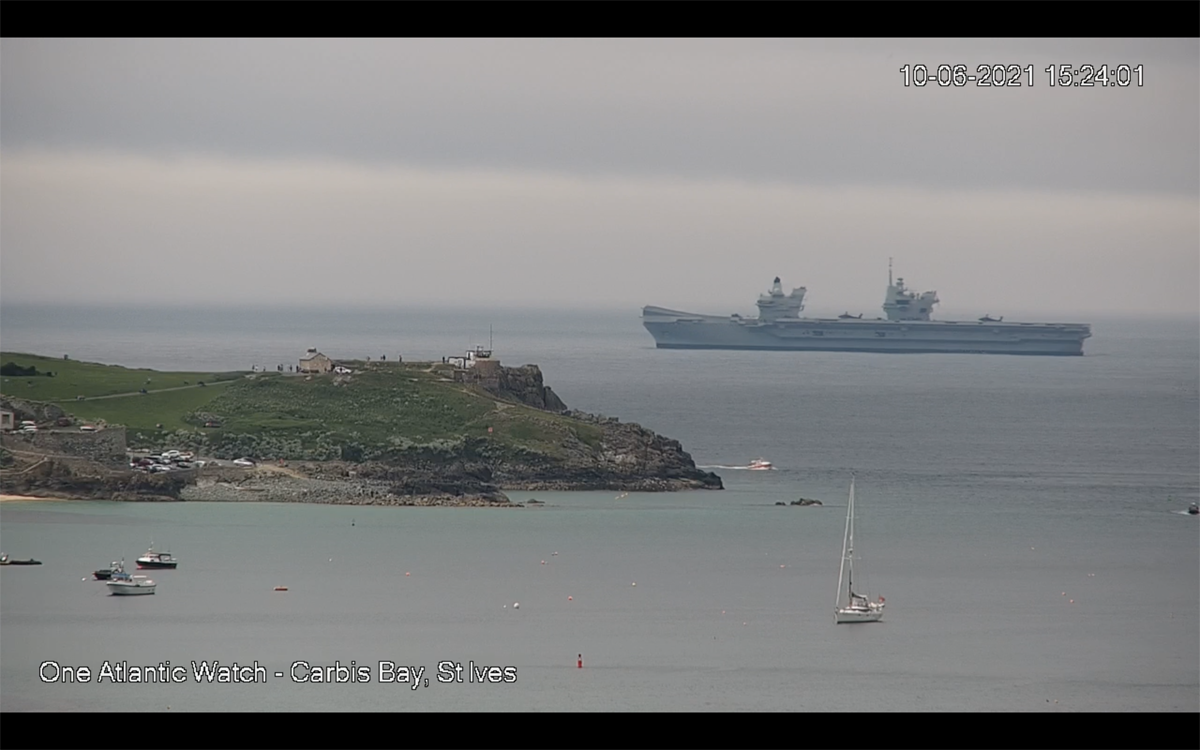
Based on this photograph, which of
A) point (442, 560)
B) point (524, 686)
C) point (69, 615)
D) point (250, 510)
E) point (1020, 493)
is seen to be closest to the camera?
point (524, 686)

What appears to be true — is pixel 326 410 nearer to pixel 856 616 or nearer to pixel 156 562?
pixel 156 562

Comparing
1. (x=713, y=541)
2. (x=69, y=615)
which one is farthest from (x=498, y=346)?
(x=69, y=615)

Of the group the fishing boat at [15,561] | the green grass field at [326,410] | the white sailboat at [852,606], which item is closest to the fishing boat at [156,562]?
the fishing boat at [15,561]

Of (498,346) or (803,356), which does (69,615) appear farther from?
(498,346)

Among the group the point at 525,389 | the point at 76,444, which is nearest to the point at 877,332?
the point at 525,389

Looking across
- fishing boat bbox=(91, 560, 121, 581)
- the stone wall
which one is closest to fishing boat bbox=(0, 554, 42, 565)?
fishing boat bbox=(91, 560, 121, 581)

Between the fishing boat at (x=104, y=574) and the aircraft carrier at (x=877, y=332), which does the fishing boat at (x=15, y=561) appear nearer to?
the fishing boat at (x=104, y=574)
